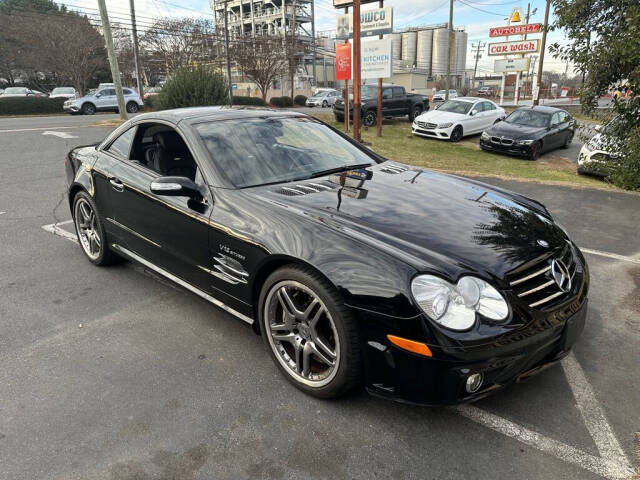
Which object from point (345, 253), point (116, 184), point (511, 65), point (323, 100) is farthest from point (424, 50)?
point (345, 253)

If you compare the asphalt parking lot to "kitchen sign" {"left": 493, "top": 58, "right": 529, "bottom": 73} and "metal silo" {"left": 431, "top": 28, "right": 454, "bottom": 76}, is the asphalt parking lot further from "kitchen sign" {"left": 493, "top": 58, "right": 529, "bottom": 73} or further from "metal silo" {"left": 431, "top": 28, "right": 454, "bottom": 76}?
"metal silo" {"left": 431, "top": 28, "right": 454, "bottom": 76}

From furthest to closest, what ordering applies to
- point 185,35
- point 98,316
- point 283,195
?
point 185,35, point 98,316, point 283,195

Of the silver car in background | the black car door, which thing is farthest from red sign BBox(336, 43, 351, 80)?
the silver car in background

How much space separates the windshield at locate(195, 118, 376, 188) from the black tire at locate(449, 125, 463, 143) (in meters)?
14.0

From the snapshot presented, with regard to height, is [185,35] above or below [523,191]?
above

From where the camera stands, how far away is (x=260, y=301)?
2.75 meters

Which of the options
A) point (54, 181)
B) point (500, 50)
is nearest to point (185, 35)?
point (500, 50)

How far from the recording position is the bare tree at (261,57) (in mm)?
42156

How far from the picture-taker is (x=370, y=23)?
55.3 ft

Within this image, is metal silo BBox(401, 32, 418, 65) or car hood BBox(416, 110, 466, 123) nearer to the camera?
car hood BBox(416, 110, 466, 123)

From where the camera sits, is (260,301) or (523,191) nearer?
(260,301)

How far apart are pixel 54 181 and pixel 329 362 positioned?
7.84 meters

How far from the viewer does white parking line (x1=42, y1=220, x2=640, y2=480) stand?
84.7 inches

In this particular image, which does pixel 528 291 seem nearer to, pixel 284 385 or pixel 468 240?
pixel 468 240
